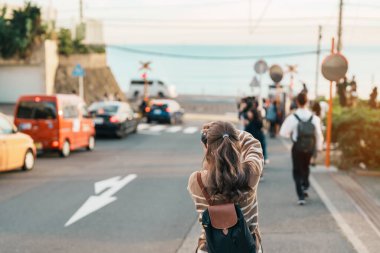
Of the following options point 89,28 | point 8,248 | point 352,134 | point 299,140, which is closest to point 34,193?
point 8,248

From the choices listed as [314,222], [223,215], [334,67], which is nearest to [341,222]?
[314,222]

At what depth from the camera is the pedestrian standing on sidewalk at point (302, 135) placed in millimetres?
8469

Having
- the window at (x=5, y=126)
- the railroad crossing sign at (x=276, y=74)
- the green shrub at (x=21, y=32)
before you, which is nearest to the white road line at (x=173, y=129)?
the railroad crossing sign at (x=276, y=74)

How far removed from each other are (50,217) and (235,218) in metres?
5.57

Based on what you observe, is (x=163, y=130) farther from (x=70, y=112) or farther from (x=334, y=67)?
(x=334, y=67)

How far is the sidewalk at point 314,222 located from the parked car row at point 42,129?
5.65 m

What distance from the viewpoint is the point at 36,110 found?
49.2 feet

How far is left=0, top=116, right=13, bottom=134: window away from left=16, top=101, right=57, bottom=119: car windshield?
2770 millimetres

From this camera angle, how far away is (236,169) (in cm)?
311

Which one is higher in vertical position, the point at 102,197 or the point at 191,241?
the point at 191,241

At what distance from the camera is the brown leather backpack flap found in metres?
3.18

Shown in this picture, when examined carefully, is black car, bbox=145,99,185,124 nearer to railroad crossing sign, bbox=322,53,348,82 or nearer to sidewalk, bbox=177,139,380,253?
railroad crossing sign, bbox=322,53,348,82

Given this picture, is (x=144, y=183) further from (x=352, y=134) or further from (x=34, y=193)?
(x=352, y=134)

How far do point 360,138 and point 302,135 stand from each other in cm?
411
